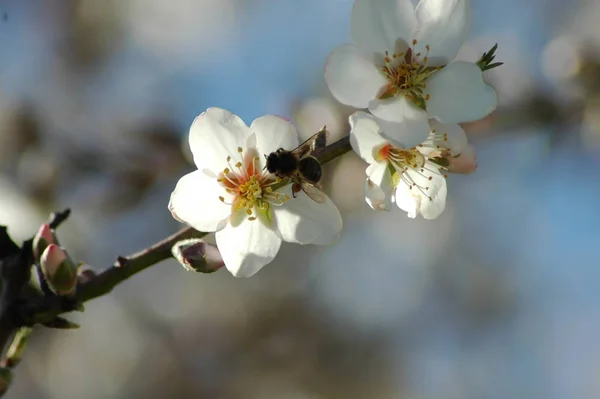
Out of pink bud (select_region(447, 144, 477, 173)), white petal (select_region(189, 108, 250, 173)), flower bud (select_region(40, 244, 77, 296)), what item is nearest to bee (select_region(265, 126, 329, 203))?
white petal (select_region(189, 108, 250, 173))

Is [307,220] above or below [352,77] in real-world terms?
below

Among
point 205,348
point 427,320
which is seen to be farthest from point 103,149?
point 427,320

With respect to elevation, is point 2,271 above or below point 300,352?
above

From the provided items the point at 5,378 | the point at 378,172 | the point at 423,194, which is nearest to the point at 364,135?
the point at 378,172

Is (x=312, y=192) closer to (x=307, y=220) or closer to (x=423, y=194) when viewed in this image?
Result: (x=307, y=220)

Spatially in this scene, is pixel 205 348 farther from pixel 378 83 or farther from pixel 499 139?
pixel 378 83

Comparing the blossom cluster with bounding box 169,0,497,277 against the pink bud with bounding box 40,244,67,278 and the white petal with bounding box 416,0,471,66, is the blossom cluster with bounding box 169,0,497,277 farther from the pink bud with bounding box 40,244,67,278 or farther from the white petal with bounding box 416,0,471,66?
the pink bud with bounding box 40,244,67,278
